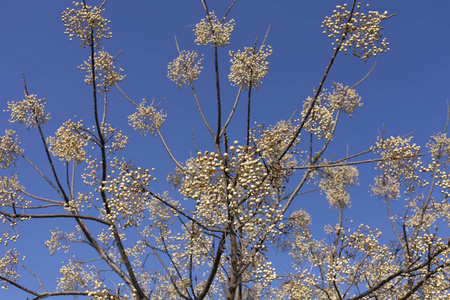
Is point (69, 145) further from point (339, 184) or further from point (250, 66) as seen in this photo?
point (339, 184)

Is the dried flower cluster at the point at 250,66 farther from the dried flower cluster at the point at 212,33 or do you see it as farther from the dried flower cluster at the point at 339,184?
the dried flower cluster at the point at 339,184

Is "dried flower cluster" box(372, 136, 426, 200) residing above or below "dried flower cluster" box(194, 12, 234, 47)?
below

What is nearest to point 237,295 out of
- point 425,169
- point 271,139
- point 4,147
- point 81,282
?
point 271,139

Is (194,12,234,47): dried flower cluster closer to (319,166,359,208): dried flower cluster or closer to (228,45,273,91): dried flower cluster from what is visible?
(228,45,273,91): dried flower cluster

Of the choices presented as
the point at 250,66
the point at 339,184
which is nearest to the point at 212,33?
the point at 250,66

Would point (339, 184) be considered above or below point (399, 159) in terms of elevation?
above

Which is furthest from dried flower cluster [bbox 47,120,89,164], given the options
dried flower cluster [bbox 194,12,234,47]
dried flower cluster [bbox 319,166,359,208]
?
dried flower cluster [bbox 319,166,359,208]

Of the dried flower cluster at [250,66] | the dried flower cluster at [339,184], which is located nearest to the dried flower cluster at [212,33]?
the dried flower cluster at [250,66]

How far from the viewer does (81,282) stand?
12453 millimetres

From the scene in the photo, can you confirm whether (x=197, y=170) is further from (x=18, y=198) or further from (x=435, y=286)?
(x=435, y=286)

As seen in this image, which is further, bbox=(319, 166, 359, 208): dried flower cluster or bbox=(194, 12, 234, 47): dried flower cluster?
bbox=(319, 166, 359, 208): dried flower cluster

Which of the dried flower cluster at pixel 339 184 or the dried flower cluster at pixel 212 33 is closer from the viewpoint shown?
the dried flower cluster at pixel 212 33

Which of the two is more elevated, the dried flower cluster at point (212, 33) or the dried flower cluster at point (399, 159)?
the dried flower cluster at point (212, 33)

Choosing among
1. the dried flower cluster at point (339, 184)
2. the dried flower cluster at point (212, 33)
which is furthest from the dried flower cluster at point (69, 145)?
the dried flower cluster at point (339, 184)
